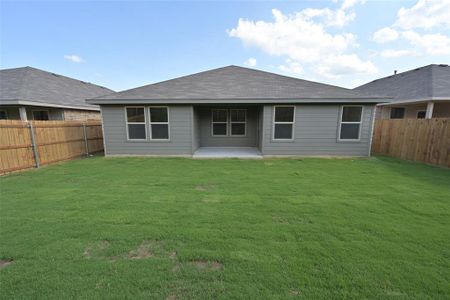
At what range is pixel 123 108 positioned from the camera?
8.42 metres

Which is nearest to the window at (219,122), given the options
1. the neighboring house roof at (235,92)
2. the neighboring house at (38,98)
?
the neighboring house roof at (235,92)

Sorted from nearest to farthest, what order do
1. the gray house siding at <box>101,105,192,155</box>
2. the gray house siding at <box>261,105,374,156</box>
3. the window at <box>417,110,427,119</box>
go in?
the gray house siding at <box>261,105,374,156</box> < the gray house siding at <box>101,105,192,155</box> < the window at <box>417,110,427,119</box>

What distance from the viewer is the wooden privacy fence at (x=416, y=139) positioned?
675cm

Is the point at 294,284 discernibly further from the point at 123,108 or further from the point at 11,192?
the point at 123,108

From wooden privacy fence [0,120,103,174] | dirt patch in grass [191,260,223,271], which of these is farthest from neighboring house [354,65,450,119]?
wooden privacy fence [0,120,103,174]

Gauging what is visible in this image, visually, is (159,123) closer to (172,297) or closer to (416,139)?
(172,297)

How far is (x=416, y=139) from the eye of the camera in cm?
769

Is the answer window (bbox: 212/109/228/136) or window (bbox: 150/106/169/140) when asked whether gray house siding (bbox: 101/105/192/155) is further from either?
window (bbox: 212/109/228/136)

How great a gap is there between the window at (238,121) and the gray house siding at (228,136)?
210mm

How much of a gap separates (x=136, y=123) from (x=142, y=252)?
712cm

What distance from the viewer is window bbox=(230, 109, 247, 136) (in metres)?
10.6

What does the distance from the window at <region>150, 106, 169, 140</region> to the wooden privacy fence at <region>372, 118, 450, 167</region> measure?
983 centimetres

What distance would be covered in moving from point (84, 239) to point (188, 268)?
1.58 metres

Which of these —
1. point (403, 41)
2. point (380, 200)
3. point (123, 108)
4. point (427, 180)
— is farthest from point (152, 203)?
point (403, 41)
